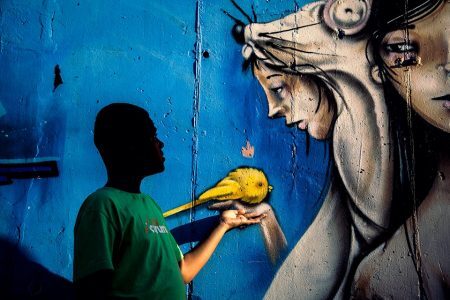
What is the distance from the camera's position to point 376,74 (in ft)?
8.60

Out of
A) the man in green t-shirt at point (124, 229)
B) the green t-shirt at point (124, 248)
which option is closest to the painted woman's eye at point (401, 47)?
Answer: the man in green t-shirt at point (124, 229)

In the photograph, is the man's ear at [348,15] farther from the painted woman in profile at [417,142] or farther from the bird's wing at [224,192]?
the bird's wing at [224,192]

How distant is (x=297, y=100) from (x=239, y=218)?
75cm

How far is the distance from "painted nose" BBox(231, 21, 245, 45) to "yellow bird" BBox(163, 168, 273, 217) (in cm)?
74

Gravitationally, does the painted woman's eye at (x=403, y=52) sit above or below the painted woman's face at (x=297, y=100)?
above

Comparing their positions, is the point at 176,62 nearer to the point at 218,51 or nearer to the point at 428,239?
the point at 218,51

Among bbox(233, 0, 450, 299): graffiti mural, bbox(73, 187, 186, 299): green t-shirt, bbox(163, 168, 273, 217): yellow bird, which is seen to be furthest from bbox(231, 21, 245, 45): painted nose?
bbox(73, 187, 186, 299): green t-shirt

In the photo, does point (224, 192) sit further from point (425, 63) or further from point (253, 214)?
point (425, 63)

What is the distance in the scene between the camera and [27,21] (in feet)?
8.30

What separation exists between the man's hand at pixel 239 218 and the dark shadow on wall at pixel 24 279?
35.8 inches

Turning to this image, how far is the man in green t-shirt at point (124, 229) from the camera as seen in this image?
1.34 meters

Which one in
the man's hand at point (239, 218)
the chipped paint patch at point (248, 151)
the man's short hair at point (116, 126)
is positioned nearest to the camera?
the man's short hair at point (116, 126)

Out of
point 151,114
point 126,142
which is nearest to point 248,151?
point 151,114

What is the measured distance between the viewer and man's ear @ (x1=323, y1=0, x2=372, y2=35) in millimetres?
2639
